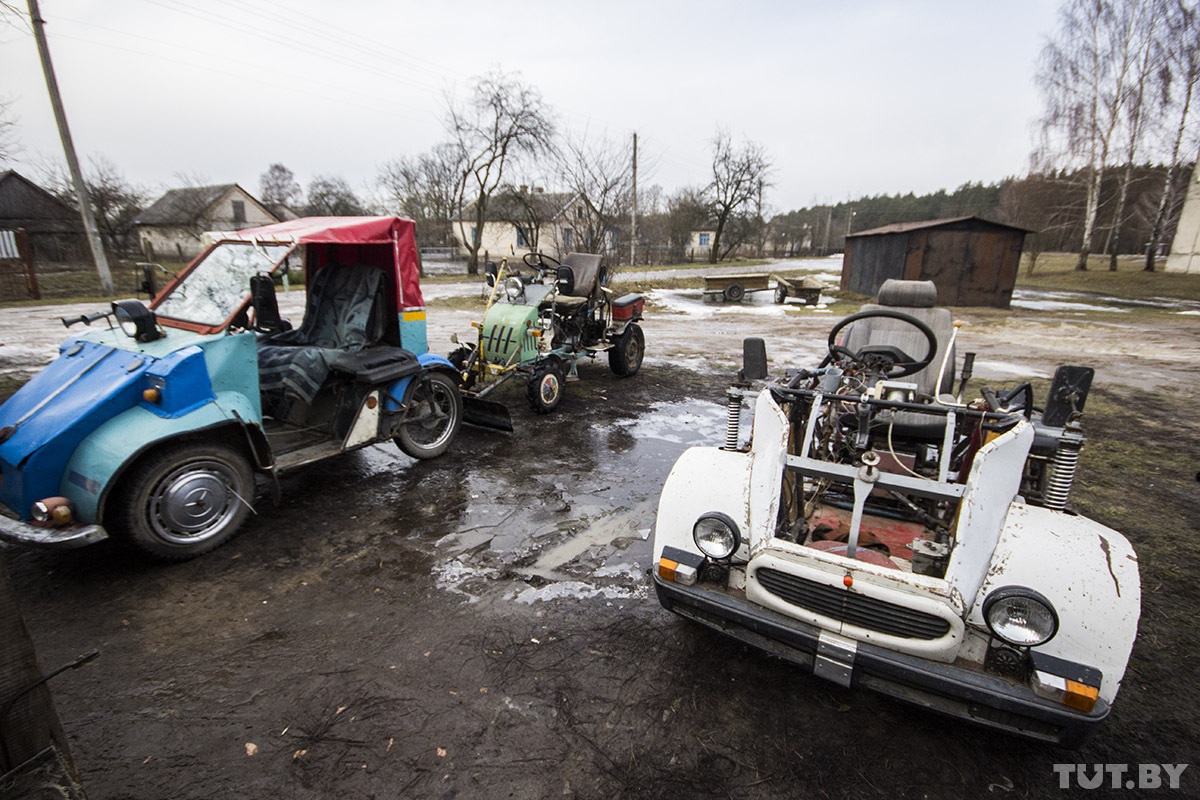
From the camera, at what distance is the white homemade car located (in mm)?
2006

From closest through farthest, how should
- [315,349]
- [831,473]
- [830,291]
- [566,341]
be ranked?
[831,473], [315,349], [566,341], [830,291]

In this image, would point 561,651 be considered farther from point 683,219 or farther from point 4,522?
point 683,219

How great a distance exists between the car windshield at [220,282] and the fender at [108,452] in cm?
95

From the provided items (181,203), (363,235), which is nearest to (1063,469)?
(363,235)

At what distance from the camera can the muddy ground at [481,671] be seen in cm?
221

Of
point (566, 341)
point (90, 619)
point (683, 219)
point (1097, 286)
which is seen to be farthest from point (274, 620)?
point (683, 219)

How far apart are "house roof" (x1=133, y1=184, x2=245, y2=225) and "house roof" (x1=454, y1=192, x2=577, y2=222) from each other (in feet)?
66.4

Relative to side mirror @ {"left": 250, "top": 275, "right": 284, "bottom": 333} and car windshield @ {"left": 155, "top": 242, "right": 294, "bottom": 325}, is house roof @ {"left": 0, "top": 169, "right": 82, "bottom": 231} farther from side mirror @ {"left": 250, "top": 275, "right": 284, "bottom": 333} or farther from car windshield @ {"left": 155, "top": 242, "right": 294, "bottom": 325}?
side mirror @ {"left": 250, "top": 275, "right": 284, "bottom": 333}

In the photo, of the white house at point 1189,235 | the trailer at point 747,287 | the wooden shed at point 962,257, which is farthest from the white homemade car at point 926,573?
the white house at point 1189,235

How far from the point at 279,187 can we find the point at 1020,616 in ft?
200

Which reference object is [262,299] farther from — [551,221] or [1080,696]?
[551,221]

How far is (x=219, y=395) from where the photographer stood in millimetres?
3758

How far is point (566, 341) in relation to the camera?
26.1 ft

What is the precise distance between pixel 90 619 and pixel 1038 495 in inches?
219
